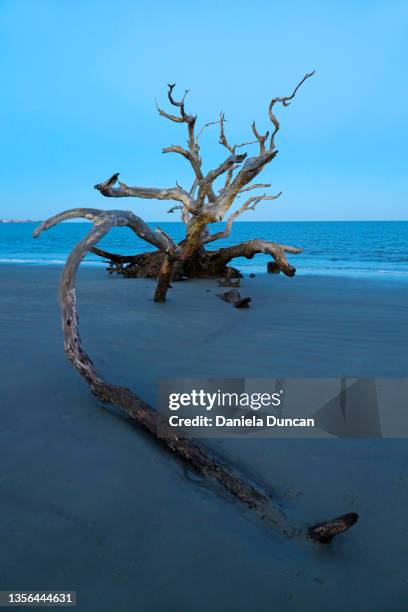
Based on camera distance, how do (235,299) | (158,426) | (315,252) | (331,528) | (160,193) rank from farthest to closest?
(315,252), (160,193), (235,299), (158,426), (331,528)

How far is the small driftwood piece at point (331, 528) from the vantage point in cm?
187

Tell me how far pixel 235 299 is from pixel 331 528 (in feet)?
19.8

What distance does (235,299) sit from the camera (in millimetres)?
7879

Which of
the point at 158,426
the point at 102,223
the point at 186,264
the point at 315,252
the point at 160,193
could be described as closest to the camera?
the point at 158,426

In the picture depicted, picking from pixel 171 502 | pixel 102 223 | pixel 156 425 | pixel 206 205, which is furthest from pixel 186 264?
pixel 171 502

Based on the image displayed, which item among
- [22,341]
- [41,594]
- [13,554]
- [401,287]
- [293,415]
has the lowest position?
[41,594]

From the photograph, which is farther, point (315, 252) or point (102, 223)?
point (315, 252)

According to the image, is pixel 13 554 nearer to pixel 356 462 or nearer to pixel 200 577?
pixel 200 577

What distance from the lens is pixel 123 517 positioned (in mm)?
2111

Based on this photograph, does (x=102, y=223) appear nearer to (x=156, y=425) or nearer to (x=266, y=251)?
(x=156, y=425)

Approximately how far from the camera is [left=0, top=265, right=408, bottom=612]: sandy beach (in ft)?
5.69

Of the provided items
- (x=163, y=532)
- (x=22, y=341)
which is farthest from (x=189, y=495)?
(x=22, y=341)

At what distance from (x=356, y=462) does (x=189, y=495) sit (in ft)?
3.58

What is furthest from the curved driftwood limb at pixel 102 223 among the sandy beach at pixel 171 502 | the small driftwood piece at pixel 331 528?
the small driftwood piece at pixel 331 528
